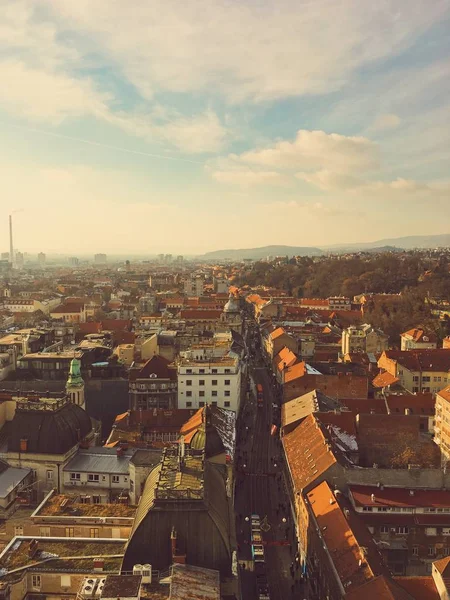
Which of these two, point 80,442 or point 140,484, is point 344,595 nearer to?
point 140,484

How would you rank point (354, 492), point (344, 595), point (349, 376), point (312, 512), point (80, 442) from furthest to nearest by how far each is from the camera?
point (349, 376), point (80, 442), point (354, 492), point (312, 512), point (344, 595)

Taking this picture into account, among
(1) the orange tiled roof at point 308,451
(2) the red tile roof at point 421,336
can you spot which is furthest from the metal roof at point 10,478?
(2) the red tile roof at point 421,336

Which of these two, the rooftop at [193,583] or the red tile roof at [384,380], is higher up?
the rooftop at [193,583]

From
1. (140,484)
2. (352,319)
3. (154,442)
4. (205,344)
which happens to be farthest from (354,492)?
(352,319)

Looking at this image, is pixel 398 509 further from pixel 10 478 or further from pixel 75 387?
pixel 75 387

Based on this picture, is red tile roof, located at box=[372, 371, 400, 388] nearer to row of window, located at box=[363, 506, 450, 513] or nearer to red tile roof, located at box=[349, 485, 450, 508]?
red tile roof, located at box=[349, 485, 450, 508]

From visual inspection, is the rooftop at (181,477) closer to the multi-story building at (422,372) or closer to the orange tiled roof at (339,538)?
the orange tiled roof at (339,538)
